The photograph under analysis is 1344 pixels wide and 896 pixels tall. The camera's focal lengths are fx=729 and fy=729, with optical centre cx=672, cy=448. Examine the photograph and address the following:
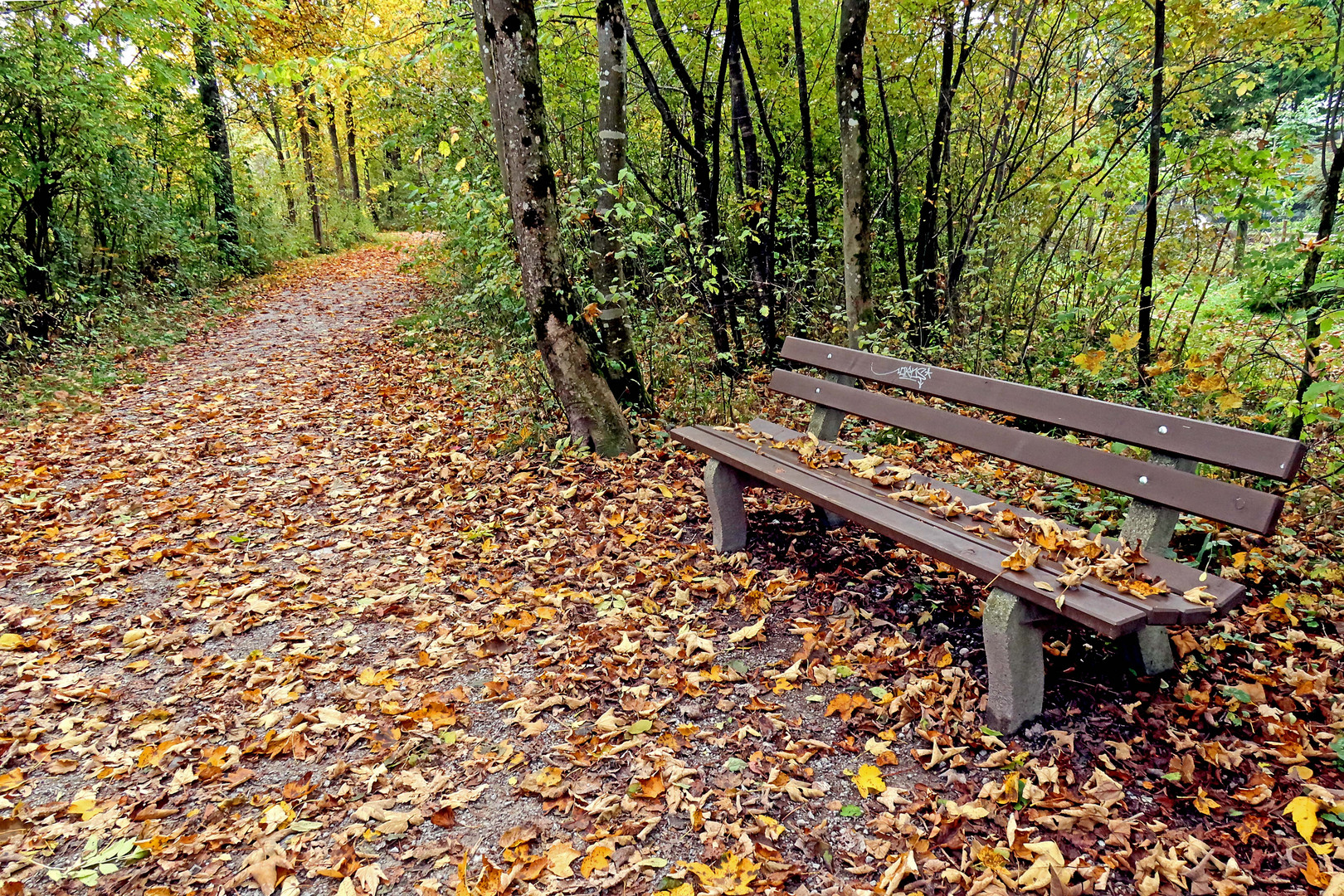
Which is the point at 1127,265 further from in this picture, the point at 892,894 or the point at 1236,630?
the point at 892,894

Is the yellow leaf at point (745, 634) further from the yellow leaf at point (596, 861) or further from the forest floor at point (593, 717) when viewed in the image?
the yellow leaf at point (596, 861)

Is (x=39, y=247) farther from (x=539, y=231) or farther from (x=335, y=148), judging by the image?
(x=335, y=148)

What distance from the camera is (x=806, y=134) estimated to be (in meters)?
Result: 7.08

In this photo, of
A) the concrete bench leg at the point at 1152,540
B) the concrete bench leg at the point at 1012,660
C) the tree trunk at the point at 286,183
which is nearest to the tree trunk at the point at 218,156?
the tree trunk at the point at 286,183

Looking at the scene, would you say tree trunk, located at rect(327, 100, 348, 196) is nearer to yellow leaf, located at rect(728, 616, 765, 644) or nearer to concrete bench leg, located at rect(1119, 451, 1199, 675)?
yellow leaf, located at rect(728, 616, 765, 644)

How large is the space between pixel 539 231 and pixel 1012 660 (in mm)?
3882

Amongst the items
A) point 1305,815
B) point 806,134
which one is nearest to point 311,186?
point 806,134

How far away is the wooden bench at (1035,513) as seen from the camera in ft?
7.44

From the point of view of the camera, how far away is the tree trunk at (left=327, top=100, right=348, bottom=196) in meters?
19.7

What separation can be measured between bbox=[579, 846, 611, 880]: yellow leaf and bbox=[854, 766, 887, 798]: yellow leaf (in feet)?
2.85

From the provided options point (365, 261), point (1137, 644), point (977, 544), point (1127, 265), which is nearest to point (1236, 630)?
point (1137, 644)

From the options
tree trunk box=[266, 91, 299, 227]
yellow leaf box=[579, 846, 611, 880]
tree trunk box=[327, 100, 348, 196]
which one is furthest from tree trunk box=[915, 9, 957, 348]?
tree trunk box=[327, 100, 348, 196]

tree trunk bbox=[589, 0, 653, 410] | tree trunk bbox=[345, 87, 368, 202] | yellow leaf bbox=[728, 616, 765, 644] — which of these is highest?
tree trunk bbox=[345, 87, 368, 202]

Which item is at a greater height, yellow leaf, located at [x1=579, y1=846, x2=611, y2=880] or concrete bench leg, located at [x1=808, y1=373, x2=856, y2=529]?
concrete bench leg, located at [x1=808, y1=373, x2=856, y2=529]
